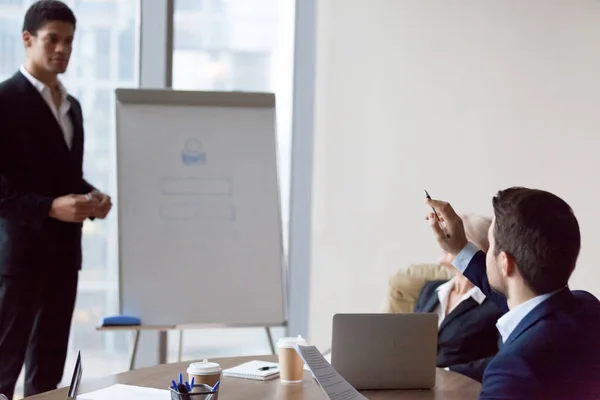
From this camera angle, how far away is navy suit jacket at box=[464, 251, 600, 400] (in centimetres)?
135

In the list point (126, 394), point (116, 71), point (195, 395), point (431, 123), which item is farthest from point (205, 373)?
point (116, 71)

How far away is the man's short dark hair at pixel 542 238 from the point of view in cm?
150

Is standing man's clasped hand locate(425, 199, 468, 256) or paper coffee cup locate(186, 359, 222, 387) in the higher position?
standing man's clasped hand locate(425, 199, 468, 256)

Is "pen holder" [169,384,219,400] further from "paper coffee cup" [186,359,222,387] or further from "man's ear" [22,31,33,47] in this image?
"man's ear" [22,31,33,47]

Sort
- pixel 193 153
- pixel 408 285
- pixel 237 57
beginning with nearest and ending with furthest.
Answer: pixel 408 285 → pixel 193 153 → pixel 237 57

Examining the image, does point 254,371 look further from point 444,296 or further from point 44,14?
point 44,14

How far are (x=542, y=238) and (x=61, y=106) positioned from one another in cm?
231

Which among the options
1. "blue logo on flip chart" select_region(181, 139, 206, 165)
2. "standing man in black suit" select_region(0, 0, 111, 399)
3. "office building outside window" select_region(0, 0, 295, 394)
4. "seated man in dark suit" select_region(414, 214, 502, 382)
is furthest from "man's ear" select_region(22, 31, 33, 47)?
"seated man in dark suit" select_region(414, 214, 502, 382)

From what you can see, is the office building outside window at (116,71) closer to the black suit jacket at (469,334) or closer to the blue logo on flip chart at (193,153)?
the blue logo on flip chart at (193,153)

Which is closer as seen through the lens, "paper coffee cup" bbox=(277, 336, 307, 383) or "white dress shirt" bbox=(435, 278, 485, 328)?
"paper coffee cup" bbox=(277, 336, 307, 383)

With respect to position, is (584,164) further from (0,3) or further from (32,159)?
(0,3)

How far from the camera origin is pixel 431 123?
405 centimetres

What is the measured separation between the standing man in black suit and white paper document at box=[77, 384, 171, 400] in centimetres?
119

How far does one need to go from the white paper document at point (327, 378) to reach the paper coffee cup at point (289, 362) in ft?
1.24
